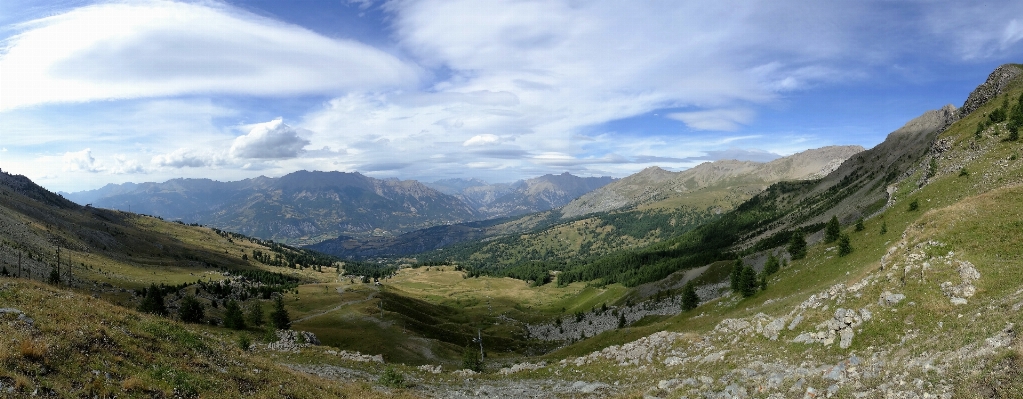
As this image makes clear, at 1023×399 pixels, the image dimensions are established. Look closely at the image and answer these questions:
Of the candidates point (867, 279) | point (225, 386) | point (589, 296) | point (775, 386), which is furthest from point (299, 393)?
point (589, 296)

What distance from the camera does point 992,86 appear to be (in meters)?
96.2

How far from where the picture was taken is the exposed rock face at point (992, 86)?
92.1m

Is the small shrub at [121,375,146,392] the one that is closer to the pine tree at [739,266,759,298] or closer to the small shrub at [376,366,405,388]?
the small shrub at [376,366,405,388]

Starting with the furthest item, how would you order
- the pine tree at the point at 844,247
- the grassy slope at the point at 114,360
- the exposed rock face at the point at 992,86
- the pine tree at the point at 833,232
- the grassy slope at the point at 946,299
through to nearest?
the exposed rock face at the point at 992,86 < the pine tree at the point at 833,232 < the pine tree at the point at 844,247 < the grassy slope at the point at 946,299 < the grassy slope at the point at 114,360

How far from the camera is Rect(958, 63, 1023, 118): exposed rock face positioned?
302 ft

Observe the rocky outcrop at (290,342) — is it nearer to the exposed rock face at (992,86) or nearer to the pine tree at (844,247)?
the pine tree at (844,247)

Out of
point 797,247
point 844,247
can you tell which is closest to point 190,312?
point 844,247

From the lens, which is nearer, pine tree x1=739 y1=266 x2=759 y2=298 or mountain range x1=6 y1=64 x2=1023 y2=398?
mountain range x1=6 y1=64 x2=1023 y2=398

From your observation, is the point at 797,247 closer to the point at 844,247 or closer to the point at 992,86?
the point at 844,247

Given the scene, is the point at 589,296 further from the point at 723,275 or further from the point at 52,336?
the point at 52,336

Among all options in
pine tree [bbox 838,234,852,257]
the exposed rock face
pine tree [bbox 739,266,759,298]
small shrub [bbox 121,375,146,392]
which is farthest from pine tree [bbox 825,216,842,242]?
small shrub [bbox 121,375,146,392]

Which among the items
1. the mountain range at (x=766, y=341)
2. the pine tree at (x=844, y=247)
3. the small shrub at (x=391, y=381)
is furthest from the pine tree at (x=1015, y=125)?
the small shrub at (x=391, y=381)

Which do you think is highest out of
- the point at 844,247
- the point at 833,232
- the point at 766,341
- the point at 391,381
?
the point at 833,232

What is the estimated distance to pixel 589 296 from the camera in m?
194
